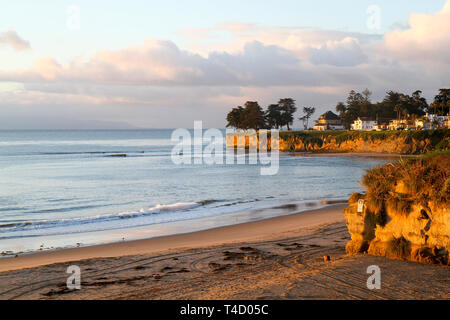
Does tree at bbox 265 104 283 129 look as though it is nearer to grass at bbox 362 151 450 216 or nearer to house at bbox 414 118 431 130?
house at bbox 414 118 431 130

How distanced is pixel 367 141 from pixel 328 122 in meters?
70.2

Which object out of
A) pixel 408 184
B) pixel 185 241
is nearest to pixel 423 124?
pixel 185 241

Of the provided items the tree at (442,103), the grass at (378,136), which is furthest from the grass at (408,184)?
the tree at (442,103)

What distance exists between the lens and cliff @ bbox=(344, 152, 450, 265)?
9.29m

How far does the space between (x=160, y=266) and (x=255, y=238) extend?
4.94 metres

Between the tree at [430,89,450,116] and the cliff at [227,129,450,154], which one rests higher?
the tree at [430,89,450,116]

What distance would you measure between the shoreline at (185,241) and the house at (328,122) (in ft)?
435

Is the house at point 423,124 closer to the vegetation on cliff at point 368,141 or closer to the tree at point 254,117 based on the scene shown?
the vegetation on cliff at point 368,141

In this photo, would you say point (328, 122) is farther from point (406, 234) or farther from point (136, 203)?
point (406, 234)

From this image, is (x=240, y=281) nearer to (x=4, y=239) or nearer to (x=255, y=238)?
(x=255, y=238)

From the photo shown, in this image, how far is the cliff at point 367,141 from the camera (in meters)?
72.7

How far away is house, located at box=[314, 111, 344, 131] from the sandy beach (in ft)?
452

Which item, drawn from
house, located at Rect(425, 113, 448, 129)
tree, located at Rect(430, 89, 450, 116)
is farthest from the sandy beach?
tree, located at Rect(430, 89, 450, 116)
